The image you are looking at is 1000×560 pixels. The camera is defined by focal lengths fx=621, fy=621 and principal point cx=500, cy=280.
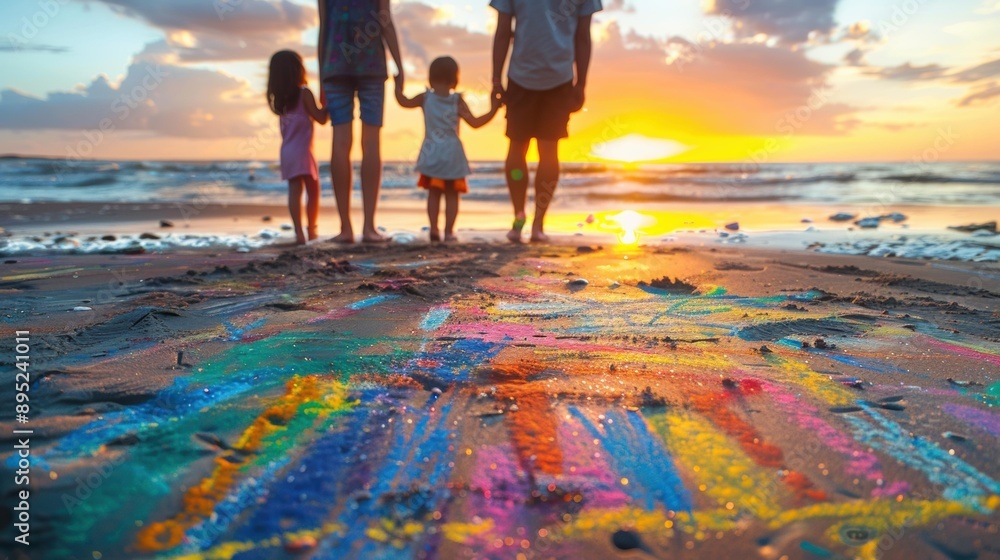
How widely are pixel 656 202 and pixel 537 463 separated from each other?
9060 mm

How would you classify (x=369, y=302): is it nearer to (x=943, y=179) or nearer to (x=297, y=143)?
(x=297, y=143)

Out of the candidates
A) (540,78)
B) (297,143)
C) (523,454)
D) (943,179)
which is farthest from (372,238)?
(943,179)

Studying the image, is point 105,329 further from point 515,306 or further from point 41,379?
point 515,306

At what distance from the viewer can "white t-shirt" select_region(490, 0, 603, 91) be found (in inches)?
173

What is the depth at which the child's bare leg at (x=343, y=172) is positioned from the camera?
4.68 metres

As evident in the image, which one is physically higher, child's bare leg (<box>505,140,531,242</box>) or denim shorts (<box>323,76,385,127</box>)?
denim shorts (<box>323,76,385,127</box>)

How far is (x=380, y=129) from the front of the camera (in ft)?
15.5

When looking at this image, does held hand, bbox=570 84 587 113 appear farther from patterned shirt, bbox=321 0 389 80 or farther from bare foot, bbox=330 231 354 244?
bare foot, bbox=330 231 354 244

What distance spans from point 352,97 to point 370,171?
56 centimetres

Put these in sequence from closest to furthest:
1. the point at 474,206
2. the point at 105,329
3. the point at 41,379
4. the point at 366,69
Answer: the point at 41,379 → the point at 105,329 → the point at 366,69 → the point at 474,206

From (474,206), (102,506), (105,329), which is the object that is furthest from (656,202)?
(102,506)

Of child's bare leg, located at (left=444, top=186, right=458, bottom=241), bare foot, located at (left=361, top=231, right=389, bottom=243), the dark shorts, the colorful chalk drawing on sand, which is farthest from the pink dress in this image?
the colorful chalk drawing on sand

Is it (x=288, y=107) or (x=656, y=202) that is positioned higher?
(x=288, y=107)

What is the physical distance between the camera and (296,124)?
4.86 metres
